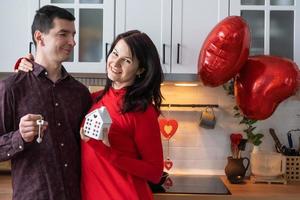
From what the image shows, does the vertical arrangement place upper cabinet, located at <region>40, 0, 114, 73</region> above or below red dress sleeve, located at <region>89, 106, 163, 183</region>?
above

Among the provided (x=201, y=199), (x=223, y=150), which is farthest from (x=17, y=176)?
(x=223, y=150)

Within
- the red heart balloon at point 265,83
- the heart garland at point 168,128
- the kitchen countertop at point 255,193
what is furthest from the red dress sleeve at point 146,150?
the heart garland at point 168,128

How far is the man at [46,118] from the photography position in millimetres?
1297

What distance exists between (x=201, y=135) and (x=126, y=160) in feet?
3.91

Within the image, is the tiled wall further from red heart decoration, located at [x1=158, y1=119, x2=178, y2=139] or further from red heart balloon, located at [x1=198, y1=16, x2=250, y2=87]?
red heart balloon, located at [x1=198, y1=16, x2=250, y2=87]

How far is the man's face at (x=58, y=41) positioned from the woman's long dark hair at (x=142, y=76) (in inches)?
6.9

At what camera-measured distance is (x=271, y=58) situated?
184 centimetres

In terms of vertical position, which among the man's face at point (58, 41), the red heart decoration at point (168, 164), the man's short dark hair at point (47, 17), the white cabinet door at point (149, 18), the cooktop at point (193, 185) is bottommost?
the cooktop at point (193, 185)

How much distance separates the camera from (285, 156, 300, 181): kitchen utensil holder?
87.0 inches

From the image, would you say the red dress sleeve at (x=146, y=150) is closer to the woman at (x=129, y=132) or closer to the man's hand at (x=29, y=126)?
the woman at (x=129, y=132)

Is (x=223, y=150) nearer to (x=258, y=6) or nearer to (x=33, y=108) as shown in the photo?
(x=258, y=6)

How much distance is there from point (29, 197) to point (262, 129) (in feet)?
5.15

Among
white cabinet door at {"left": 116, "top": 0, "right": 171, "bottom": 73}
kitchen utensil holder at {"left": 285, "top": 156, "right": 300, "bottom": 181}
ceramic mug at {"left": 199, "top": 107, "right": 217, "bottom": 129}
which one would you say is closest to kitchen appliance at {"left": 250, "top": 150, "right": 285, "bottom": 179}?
kitchen utensil holder at {"left": 285, "top": 156, "right": 300, "bottom": 181}

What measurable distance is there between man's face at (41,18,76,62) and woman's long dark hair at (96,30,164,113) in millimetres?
175
